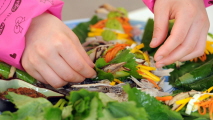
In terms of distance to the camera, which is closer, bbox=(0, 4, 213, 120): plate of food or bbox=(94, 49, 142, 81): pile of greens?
bbox=(0, 4, 213, 120): plate of food

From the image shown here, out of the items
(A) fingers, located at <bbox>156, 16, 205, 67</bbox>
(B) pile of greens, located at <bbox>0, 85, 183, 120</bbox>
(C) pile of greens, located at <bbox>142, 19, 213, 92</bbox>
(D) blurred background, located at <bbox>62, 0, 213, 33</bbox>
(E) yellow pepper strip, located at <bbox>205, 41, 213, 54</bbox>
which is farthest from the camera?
(D) blurred background, located at <bbox>62, 0, 213, 33</bbox>

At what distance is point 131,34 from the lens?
49.0 inches

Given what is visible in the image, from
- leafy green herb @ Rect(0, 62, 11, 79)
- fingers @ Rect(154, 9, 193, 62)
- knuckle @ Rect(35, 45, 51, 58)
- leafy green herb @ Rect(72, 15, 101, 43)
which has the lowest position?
leafy green herb @ Rect(72, 15, 101, 43)

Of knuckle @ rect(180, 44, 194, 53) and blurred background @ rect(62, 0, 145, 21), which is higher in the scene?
knuckle @ rect(180, 44, 194, 53)

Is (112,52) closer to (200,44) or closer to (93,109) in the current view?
(200,44)

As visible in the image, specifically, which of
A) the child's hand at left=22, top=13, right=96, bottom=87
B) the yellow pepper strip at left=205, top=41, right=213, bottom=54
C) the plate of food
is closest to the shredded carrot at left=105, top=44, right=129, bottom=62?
the plate of food

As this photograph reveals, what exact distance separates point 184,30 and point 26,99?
0.42 metres

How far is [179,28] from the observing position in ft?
2.17

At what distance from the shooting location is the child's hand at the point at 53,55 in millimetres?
641

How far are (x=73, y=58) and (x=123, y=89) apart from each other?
15cm

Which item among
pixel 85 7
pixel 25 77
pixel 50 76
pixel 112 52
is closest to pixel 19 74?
pixel 25 77

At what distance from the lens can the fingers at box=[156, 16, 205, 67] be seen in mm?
689

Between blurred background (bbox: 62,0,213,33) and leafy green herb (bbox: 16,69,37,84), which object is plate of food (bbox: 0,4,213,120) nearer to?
leafy green herb (bbox: 16,69,37,84)

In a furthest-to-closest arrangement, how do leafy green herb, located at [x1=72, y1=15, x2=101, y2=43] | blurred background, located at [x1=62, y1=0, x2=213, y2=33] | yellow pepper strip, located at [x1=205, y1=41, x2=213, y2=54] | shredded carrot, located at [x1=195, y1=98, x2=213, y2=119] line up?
blurred background, located at [x1=62, y1=0, x2=213, y2=33] → leafy green herb, located at [x1=72, y1=15, x2=101, y2=43] → yellow pepper strip, located at [x1=205, y1=41, x2=213, y2=54] → shredded carrot, located at [x1=195, y1=98, x2=213, y2=119]
